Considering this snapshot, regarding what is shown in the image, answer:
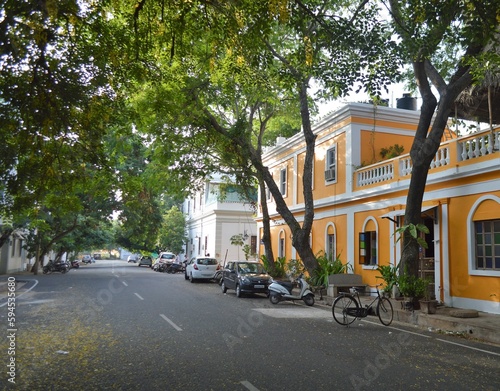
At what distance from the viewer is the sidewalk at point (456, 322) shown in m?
9.88

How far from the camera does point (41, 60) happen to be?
23.9ft

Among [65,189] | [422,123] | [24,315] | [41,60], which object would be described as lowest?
[24,315]

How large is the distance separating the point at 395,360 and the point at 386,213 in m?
10.6

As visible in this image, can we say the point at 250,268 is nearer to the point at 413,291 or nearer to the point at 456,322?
the point at 413,291

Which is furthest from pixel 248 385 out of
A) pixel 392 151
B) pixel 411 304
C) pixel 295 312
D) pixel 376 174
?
pixel 392 151

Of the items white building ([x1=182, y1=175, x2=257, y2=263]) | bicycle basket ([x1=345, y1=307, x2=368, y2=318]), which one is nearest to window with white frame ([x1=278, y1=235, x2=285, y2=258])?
white building ([x1=182, y1=175, x2=257, y2=263])

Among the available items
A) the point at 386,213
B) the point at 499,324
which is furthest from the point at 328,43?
the point at 386,213

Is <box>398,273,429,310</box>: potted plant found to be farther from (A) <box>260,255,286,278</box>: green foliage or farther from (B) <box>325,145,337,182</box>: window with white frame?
(A) <box>260,255,286,278</box>: green foliage

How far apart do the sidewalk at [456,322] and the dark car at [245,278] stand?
5.94 metres

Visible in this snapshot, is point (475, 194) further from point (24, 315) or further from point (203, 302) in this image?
point (24, 315)

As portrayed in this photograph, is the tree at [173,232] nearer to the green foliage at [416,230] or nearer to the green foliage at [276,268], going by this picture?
the green foliage at [276,268]

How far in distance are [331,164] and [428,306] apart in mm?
10894

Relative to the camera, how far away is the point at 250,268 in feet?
63.8

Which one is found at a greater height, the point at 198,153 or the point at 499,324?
the point at 198,153
